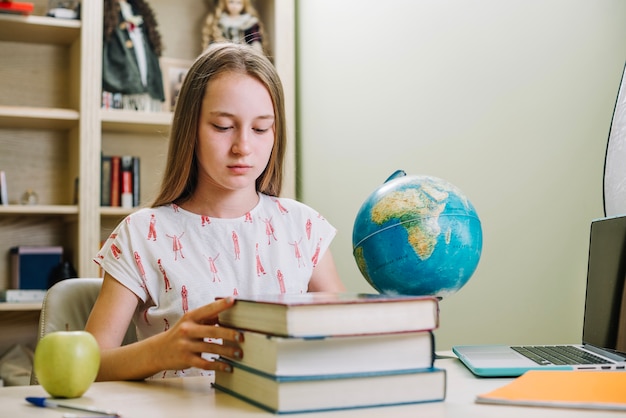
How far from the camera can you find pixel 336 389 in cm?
87

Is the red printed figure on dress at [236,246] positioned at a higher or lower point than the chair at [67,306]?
higher

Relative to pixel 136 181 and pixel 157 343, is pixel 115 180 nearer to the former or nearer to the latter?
pixel 136 181

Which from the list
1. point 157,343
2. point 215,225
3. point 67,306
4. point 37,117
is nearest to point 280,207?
point 215,225

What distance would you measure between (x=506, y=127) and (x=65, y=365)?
1.42 meters

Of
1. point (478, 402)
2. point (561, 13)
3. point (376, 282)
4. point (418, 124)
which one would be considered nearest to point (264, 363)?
point (478, 402)

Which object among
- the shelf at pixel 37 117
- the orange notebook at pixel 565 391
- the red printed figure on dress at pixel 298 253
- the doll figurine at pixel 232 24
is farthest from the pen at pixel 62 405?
the doll figurine at pixel 232 24

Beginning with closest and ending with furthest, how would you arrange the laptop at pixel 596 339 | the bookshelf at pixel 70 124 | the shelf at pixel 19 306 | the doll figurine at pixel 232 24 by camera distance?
the laptop at pixel 596 339 → the shelf at pixel 19 306 → the bookshelf at pixel 70 124 → the doll figurine at pixel 232 24

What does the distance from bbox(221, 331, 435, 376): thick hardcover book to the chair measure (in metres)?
0.71

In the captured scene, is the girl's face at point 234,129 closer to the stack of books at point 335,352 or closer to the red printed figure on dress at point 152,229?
the red printed figure on dress at point 152,229

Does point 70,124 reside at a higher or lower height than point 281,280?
higher

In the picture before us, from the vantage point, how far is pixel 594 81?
1794 mm

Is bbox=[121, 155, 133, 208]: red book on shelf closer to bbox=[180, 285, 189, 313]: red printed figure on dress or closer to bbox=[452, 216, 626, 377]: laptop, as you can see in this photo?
bbox=[180, 285, 189, 313]: red printed figure on dress

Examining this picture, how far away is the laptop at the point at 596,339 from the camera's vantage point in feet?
3.79

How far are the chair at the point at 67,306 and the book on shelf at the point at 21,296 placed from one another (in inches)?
65.0
